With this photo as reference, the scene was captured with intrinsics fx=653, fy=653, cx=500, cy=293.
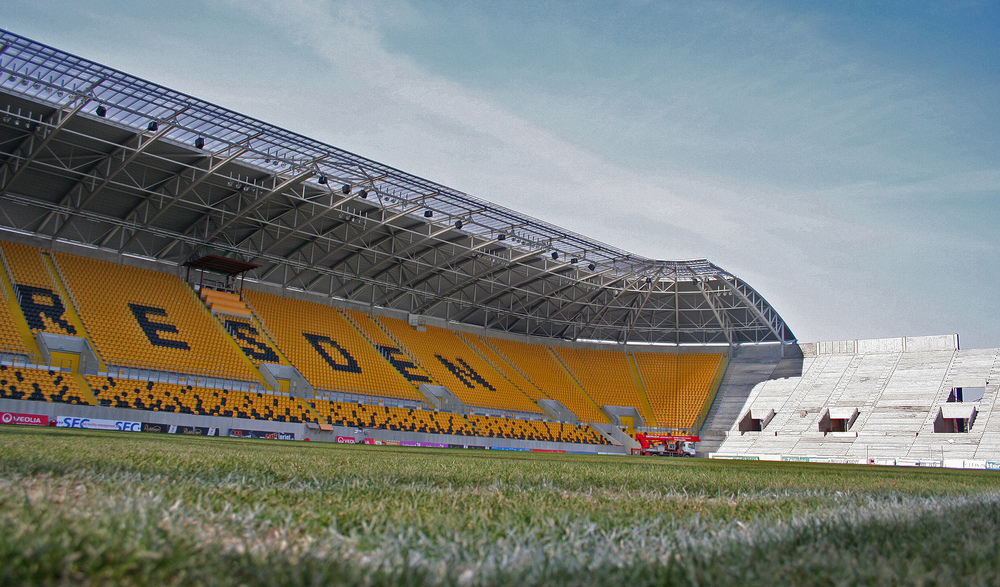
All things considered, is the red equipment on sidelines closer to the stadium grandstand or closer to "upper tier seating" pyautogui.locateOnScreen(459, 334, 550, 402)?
the stadium grandstand

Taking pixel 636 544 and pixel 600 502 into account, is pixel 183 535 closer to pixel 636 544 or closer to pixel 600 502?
A: pixel 636 544

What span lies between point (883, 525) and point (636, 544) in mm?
1450

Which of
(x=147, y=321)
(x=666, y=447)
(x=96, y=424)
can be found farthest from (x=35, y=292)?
(x=666, y=447)

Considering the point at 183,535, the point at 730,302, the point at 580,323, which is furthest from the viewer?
the point at 580,323

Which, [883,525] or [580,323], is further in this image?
[580,323]

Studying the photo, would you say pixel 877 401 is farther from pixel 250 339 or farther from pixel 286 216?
pixel 250 339

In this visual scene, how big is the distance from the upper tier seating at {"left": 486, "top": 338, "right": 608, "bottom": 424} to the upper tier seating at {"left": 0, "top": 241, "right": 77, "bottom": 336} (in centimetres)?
2808

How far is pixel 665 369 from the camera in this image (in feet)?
169

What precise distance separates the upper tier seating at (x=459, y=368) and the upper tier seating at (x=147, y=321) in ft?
40.3

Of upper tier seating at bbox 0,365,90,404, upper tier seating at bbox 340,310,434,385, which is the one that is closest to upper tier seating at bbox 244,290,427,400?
upper tier seating at bbox 340,310,434,385

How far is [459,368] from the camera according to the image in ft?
141

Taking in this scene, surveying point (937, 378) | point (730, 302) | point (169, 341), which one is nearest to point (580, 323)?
Result: point (730, 302)

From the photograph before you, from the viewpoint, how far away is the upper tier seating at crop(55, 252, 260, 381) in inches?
1123

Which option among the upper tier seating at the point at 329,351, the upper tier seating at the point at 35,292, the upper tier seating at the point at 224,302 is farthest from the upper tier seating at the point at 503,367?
the upper tier seating at the point at 35,292
